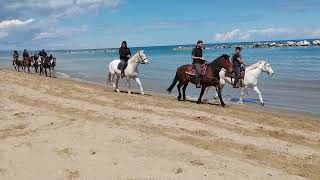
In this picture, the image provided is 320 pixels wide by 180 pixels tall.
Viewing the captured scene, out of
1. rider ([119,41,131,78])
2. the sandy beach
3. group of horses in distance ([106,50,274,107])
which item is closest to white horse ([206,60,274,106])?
group of horses in distance ([106,50,274,107])

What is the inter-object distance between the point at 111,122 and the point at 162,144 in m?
2.79

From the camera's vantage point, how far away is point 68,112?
13.3 meters

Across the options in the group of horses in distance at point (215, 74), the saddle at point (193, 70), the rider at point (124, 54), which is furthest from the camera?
the rider at point (124, 54)

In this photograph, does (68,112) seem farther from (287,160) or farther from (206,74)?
(287,160)

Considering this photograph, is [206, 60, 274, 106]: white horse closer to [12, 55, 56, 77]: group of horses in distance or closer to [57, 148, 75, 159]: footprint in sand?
[57, 148, 75, 159]: footprint in sand

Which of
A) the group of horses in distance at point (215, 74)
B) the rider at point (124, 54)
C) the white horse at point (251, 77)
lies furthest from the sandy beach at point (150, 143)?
the rider at point (124, 54)

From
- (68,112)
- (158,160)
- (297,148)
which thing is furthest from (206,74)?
(158,160)

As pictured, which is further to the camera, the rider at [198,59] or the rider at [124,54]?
the rider at [124,54]

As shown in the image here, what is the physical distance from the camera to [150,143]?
9.33m

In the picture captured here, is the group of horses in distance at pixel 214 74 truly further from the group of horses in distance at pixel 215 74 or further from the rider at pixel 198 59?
the rider at pixel 198 59

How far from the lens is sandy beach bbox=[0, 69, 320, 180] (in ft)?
25.3

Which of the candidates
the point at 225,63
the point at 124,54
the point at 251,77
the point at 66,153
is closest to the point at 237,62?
the point at 251,77

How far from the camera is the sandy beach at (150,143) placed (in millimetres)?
7719

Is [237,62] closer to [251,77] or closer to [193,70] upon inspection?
[251,77]
